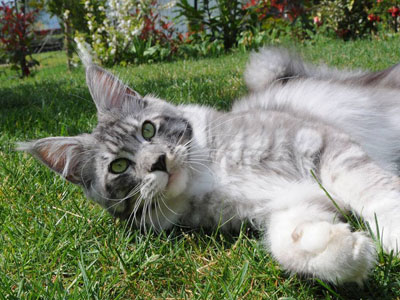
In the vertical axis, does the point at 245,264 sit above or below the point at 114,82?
below

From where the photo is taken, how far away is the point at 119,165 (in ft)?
6.06

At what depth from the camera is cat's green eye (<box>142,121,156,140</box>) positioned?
1.94m

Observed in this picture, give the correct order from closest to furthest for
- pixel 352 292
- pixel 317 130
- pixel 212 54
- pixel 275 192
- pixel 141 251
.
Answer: pixel 352 292 → pixel 141 251 → pixel 275 192 → pixel 317 130 → pixel 212 54

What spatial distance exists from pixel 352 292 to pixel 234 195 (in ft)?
2.27

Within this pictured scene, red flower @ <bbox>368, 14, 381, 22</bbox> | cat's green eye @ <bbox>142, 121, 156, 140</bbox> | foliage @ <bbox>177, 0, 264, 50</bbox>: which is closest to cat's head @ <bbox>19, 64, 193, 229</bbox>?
cat's green eye @ <bbox>142, 121, 156, 140</bbox>

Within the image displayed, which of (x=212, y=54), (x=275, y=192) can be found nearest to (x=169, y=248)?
(x=275, y=192)

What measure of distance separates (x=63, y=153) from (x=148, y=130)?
463mm

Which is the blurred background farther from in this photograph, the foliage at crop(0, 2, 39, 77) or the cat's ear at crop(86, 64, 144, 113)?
the cat's ear at crop(86, 64, 144, 113)

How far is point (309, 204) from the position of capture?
162cm

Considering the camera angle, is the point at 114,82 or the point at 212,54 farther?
the point at 212,54

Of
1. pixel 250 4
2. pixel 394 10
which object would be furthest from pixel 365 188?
pixel 250 4

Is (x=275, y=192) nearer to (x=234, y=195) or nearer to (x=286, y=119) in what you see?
(x=234, y=195)

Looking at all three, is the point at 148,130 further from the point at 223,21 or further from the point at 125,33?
the point at 125,33

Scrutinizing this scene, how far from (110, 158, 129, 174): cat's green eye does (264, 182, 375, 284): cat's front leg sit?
2.48 feet
